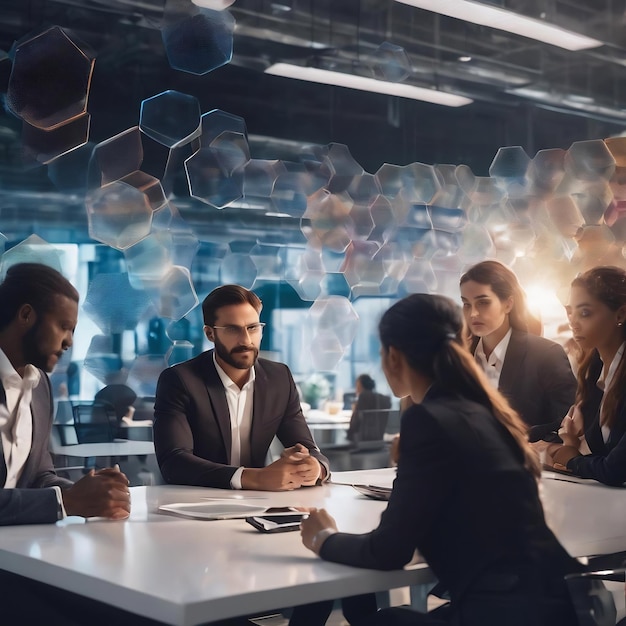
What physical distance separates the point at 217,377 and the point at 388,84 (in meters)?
2.21

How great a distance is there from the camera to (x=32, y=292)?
2.44 m

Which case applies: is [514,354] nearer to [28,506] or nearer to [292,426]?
[292,426]

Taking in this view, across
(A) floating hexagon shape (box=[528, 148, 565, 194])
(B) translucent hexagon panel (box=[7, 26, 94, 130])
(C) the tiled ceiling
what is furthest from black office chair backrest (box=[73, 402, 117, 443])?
(A) floating hexagon shape (box=[528, 148, 565, 194])

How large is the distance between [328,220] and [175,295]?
92 cm

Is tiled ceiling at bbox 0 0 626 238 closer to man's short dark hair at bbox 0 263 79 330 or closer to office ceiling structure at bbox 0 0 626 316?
office ceiling structure at bbox 0 0 626 316

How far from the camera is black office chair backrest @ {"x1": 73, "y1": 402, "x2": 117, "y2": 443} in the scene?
3689mm

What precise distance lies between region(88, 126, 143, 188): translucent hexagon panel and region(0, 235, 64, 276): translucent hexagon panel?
331mm

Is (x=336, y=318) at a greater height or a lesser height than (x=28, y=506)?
greater

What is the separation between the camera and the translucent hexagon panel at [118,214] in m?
3.66

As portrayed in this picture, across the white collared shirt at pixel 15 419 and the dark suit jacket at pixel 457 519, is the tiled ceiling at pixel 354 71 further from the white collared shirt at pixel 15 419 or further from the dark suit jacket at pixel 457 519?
the dark suit jacket at pixel 457 519

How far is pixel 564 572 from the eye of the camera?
1680 mm

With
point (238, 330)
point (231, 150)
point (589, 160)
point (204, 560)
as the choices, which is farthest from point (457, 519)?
point (589, 160)

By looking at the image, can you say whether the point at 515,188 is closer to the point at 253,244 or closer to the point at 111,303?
the point at 253,244

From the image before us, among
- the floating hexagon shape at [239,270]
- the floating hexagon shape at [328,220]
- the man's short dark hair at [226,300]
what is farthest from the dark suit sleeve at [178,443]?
the floating hexagon shape at [328,220]
